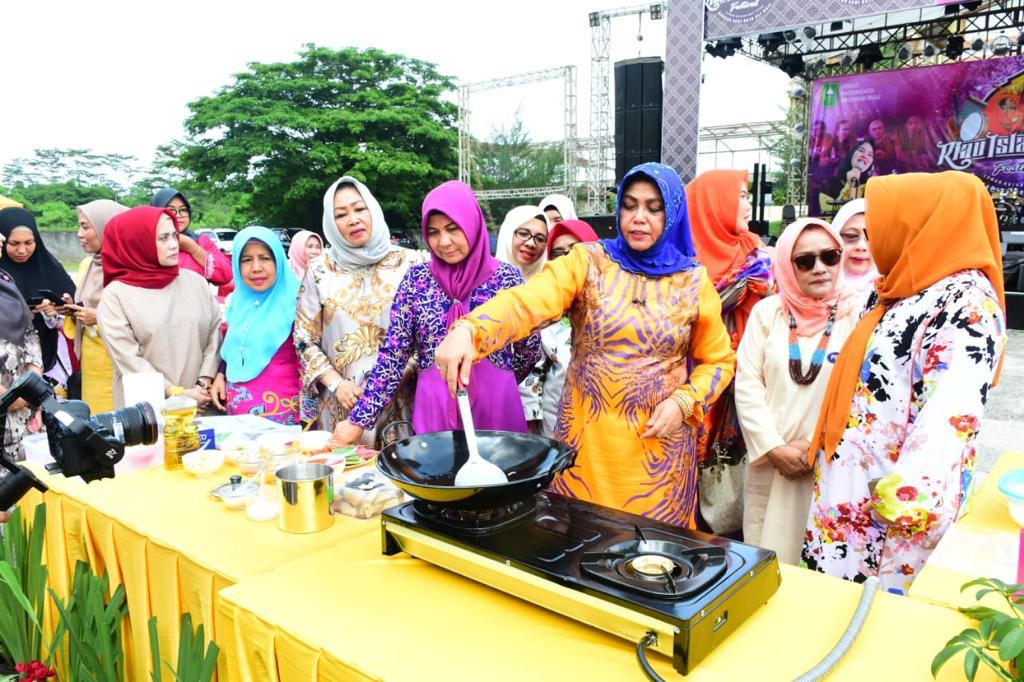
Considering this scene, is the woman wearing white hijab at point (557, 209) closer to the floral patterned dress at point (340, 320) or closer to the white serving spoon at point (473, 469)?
the floral patterned dress at point (340, 320)

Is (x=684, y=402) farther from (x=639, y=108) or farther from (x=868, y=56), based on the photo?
(x=868, y=56)

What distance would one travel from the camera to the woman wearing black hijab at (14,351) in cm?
285

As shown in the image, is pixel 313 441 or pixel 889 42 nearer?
pixel 313 441

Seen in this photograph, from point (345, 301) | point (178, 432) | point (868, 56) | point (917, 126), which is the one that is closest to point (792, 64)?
point (868, 56)

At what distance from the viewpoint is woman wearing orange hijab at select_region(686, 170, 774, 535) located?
2.53 metres

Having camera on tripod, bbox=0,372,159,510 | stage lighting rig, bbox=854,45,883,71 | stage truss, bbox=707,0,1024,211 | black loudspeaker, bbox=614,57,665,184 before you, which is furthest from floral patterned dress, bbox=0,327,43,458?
stage lighting rig, bbox=854,45,883,71

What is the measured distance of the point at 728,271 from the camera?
8.43 feet

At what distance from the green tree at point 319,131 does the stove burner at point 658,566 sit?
18.3 m

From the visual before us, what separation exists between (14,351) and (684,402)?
288cm

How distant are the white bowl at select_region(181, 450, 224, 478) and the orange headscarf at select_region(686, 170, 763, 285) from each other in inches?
72.2

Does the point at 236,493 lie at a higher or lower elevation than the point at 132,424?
lower

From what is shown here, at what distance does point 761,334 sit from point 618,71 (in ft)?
28.6

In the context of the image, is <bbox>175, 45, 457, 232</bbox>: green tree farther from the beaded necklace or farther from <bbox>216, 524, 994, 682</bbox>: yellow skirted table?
<bbox>216, 524, 994, 682</bbox>: yellow skirted table

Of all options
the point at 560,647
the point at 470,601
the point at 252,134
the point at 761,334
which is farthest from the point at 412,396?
the point at 252,134
